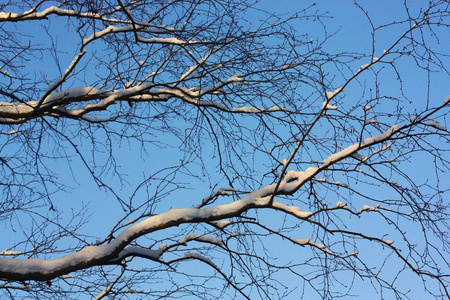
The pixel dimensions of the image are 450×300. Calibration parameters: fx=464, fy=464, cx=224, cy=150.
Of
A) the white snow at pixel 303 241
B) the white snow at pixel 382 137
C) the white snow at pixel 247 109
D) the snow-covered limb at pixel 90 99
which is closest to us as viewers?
the white snow at pixel 382 137

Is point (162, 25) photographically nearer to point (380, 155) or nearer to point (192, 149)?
point (192, 149)

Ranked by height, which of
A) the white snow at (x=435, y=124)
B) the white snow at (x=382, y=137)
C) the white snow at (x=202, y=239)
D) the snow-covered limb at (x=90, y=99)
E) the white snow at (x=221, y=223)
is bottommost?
the white snow at (x=202, y=239)

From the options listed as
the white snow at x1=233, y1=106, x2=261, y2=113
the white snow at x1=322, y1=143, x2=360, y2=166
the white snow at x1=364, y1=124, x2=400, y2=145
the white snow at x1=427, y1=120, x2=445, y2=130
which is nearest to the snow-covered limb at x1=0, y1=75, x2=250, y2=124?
the white snow at x1=233, y1=106, x2=261, y2=113

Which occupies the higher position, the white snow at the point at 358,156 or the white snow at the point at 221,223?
Answer: the white snow at the point at 358,156

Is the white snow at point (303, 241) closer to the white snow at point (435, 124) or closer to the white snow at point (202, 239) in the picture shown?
the white snow at point (202, 239)

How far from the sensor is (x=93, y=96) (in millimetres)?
4277

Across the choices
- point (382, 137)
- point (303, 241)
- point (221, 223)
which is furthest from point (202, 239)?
point (382, 137)

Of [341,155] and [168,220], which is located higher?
[341,155]

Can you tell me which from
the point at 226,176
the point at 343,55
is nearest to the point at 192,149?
the point at 226,176

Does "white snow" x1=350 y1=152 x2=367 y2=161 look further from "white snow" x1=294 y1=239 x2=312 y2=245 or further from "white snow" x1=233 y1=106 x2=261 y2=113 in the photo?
"white snow" x1=233 y1=106 x2=261 y2=113

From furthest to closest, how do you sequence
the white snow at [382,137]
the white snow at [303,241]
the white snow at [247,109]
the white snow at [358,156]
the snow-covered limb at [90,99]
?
the white snow at [247,109]
the snow-covered limb at [90,99]
the white snow at [303,241]
the white snow at [358,156]
the white snow at [382,137]

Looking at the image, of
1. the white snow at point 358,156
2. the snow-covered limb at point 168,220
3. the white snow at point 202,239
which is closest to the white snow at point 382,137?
the snow-covered limb at point 168,220

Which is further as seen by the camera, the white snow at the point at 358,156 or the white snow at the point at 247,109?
the white snow at the point at 247,109

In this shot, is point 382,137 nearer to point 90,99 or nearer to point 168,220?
point 168,220
